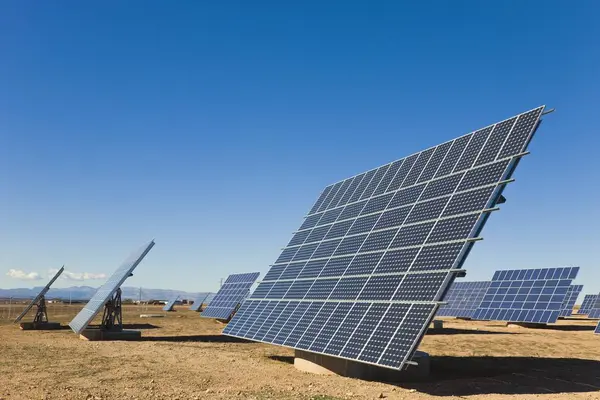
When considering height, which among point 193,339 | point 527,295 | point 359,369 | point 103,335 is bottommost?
point 103,335

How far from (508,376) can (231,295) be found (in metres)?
32.7

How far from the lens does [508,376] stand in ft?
64.3

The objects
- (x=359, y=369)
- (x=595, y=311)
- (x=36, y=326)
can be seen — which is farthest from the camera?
(x=595, y=311)

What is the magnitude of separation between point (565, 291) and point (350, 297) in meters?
38.7

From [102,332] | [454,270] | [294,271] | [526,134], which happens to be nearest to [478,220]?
[454,270]

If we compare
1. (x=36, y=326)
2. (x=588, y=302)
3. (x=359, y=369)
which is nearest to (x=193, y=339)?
(x=36, y=326)

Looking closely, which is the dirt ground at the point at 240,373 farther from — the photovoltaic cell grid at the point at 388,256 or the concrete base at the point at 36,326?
the concrete base at the point at 36,326

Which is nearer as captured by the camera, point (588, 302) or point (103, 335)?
point (103, 335)

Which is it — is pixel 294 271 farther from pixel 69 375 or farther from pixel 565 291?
pixel 565 291

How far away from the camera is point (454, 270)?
49.9 feet

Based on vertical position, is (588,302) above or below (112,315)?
above

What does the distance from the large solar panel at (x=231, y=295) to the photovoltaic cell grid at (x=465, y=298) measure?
995 inches

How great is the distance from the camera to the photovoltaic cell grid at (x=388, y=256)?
1595 cm

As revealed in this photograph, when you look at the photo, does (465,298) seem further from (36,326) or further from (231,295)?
(36,326)
